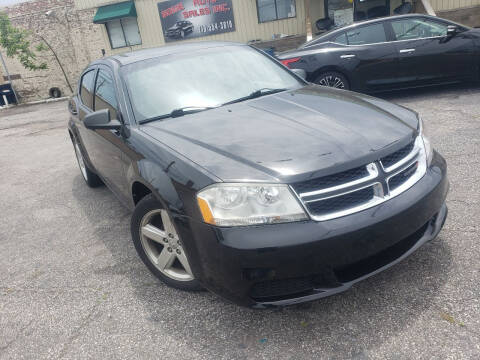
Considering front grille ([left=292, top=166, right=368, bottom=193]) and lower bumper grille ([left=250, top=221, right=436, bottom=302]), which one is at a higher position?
front grille ([left=292, top=166, right=368, bottom=193])

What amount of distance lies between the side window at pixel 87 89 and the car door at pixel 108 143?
25cm

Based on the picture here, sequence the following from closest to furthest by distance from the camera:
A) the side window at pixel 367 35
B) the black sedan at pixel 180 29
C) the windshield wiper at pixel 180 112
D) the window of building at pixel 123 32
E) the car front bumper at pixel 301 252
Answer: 1. the car front bumper at pixel 301 252
2. the windshield wiper at pixel 180 112
3. the side window at pixel 367 35
4. the black sedan at pixel 180 29
5. the window of building at pixel 123 32

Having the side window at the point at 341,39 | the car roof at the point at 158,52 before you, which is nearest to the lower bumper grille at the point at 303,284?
the car roof at the point at 158,52

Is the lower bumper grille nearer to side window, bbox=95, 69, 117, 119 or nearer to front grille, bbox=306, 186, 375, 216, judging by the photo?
front grille, bbox=306, 186, 375, 216

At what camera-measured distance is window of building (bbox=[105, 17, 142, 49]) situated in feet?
61.1

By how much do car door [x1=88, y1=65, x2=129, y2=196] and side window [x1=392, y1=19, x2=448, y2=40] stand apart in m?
5.74

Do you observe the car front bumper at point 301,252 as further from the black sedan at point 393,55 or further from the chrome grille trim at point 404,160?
the black sedan at point 393,55

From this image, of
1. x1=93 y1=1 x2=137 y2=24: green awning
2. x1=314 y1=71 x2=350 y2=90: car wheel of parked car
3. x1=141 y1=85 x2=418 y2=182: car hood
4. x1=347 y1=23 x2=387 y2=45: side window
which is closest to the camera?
x1=141 y1=85 x2=418 y2=182: car hood

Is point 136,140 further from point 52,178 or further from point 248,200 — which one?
point 52,178

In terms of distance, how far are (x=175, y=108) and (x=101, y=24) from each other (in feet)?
61.4

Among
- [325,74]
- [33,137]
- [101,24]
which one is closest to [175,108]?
[325,74]

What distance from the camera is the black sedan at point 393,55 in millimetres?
7059

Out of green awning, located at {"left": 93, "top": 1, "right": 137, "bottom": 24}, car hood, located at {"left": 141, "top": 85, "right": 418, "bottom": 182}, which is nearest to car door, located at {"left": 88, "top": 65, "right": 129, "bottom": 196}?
car hood, located at {"left": 141, "top": 85, "right": 418, "bottom": 182}

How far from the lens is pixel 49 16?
A: 20219mm
